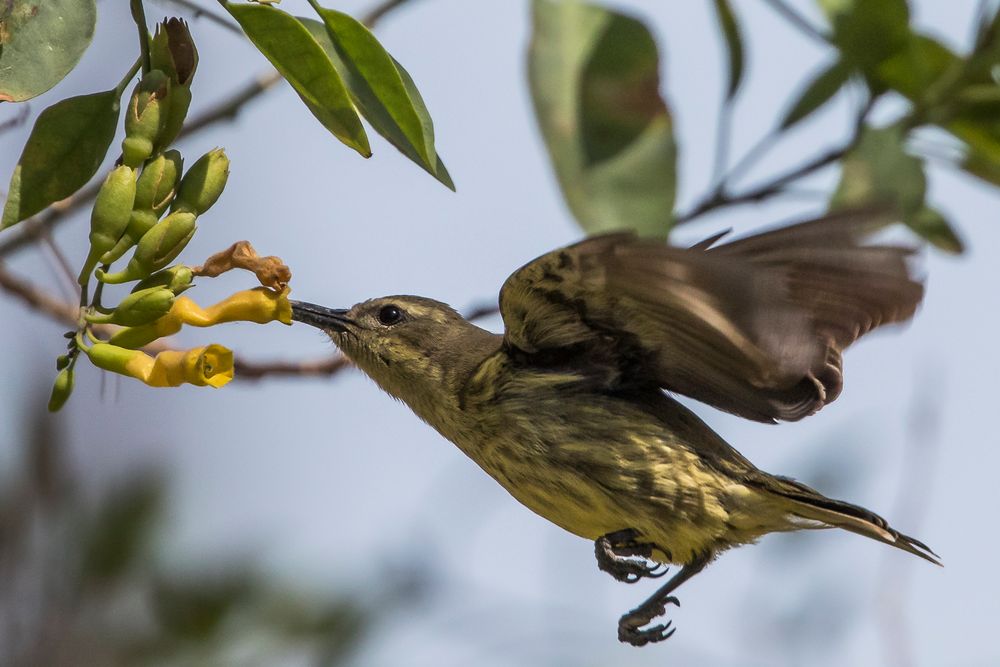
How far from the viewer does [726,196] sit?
283 cm

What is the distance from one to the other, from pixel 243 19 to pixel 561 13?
1121mm

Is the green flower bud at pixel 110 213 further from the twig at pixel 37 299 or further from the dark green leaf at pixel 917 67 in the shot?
the dark green leaf at pixel 917 67

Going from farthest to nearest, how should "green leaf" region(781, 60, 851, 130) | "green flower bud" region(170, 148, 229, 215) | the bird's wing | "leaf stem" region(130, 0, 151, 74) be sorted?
"green leaf" region(781, 60, 851, 130) → the bird's wing → "green flower bud" region(170, 148, 229, 215) → "leaf stem" region(130, 0, 151, 74)

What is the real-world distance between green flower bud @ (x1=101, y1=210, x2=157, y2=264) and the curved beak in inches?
75.8

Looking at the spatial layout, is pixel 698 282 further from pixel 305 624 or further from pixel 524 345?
pixel 305 624

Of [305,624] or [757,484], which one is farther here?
[305,624]

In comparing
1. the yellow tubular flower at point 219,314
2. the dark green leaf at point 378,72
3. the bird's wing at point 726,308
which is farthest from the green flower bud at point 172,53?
the bird's wing at point 726,308

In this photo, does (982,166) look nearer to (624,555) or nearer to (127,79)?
(624,555)

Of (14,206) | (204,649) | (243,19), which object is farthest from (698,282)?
(204,649)

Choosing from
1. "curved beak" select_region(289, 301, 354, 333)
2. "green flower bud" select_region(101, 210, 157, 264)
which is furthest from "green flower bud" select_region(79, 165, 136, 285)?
"curved beak" select_region(289, 301, 354, 333)

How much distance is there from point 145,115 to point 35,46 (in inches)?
6.8

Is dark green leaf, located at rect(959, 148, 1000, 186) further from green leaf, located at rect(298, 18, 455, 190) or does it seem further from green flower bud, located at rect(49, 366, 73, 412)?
green flower bud, located at rect(49, 366, 73, 412)

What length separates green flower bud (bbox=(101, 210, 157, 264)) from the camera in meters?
1.88

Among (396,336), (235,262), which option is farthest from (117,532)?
(235,262)
